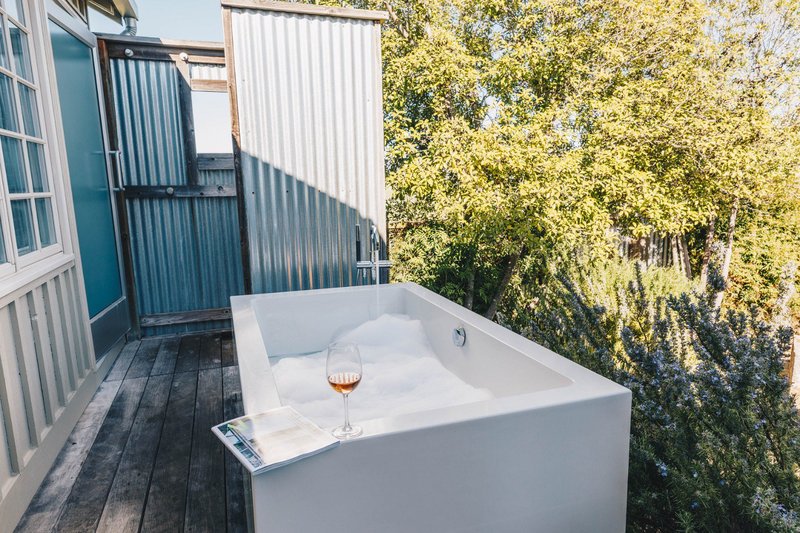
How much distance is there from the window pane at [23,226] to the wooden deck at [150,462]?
0.87 meters

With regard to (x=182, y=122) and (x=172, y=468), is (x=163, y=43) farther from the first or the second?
(x=172, y=468)

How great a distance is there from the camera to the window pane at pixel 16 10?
2.15 m

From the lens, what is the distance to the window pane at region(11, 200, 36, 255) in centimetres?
209

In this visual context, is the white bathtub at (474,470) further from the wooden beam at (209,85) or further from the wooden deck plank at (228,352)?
the wooden beam at (209,85)

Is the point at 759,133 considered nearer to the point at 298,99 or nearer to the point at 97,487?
the point at 298,99

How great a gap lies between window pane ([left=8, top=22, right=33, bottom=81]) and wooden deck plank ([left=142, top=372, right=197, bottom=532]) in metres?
1.71

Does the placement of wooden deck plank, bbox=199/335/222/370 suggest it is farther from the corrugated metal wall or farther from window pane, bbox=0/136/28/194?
window pane, bbox=0/136/28/194

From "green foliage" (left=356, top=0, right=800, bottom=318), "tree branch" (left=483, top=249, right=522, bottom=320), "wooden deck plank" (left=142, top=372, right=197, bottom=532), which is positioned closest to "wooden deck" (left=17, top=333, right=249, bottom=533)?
"wooden deck plank" (left=142, top=372, right=197, bottom=532)

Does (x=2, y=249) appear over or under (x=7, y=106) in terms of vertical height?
under

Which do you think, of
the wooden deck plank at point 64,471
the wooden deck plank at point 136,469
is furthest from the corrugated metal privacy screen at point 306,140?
the wooden deck plank at point 64,471

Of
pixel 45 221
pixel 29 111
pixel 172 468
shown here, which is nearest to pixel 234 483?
pixel 172 468

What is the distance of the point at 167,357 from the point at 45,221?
127 cm

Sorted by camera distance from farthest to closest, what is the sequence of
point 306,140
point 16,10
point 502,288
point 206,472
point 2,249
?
point 502,288, point 306,140, point 16,10, point 206,472, point 2,249

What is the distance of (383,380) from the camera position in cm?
232
